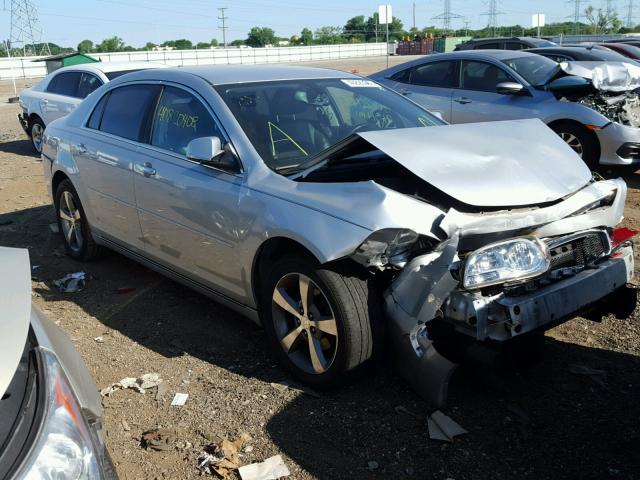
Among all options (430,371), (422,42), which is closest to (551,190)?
(430,371)

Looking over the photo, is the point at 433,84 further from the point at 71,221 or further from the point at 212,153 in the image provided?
the point at 212,153

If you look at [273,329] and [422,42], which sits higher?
[422,42]

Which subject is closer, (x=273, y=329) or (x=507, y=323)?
(x=507, y=323)

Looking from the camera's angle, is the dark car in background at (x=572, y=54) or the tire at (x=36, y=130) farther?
the dark car in background at (x=572, y=54)

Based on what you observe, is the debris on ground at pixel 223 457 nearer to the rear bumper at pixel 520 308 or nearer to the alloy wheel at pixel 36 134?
the rear bumper at pixel 520 308

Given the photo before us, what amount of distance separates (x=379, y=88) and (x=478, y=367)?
8.27 feet

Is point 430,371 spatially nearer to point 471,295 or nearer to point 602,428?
point 471,295

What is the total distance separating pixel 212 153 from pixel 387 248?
125 cm

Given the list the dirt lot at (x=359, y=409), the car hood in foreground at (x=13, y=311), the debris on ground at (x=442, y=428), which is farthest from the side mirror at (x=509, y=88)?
the car hood in foreground at (x=13, y=311)

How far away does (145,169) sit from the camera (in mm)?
4602

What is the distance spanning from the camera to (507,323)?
302cm

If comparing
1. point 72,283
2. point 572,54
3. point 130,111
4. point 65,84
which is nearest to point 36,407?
point 130,111

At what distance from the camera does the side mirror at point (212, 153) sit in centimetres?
386

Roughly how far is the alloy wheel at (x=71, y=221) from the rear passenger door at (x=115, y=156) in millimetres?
387
